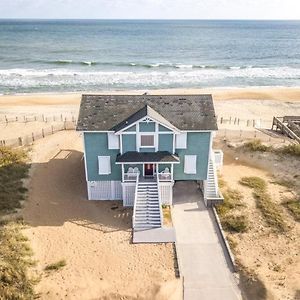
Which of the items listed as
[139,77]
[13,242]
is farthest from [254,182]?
[139,77]

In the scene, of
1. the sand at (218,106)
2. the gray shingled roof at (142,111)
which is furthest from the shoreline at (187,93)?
the gray shingled roof at (142,111)

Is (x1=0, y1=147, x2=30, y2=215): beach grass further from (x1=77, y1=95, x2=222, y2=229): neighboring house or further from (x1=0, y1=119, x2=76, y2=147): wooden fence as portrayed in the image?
(x1=77, y1=95, x2=222, y2=229): neighboring house

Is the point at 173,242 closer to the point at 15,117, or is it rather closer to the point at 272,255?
the point at 272,255

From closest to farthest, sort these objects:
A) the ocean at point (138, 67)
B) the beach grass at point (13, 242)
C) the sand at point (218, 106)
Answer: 1. the beach grass at point (13, 242)
2. the sand at point (218, 106)
3. the ocean at point (138, 67)

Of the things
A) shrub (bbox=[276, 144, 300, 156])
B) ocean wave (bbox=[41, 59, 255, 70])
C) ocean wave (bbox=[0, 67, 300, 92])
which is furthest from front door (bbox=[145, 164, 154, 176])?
ocean wave (bbox=[41, 59, 255, 70])

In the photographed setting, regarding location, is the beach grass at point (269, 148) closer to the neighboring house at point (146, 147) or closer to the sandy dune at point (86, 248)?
the neighboring house at point (146, 147)

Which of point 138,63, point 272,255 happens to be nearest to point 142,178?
point 272,255
